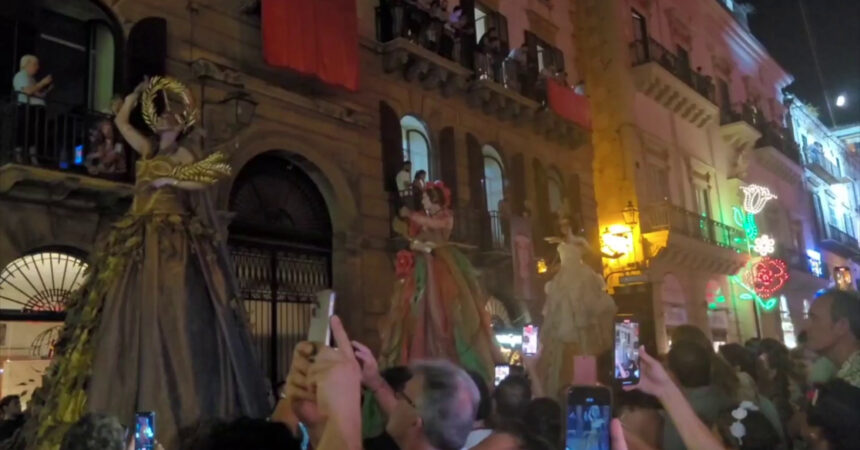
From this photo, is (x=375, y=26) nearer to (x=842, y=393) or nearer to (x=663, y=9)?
(x=842, y=393)

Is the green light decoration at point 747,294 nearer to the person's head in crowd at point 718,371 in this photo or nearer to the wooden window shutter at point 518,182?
the wooden window shutter at point 518,182

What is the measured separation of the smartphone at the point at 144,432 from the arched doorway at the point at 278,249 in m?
6.95

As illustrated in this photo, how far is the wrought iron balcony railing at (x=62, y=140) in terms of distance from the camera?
8000mm

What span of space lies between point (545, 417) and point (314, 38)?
8.51 meters

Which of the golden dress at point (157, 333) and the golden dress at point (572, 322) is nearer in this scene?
the golden dress at point (157, 333)

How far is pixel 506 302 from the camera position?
15.0 metres

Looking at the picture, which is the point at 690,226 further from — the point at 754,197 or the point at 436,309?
the point at 436,309

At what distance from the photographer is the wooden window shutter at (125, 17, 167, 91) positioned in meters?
9.17

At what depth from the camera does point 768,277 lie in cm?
2241

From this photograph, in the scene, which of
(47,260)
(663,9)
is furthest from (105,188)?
(663,9)

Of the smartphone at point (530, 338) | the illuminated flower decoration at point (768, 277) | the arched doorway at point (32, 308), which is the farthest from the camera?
the illuminated flower decoration at point (768, 277)

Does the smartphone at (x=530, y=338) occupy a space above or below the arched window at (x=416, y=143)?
below

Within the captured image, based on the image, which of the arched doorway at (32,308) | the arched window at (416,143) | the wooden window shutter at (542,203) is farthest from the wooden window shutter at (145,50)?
the wooden window shutter at (542,203)

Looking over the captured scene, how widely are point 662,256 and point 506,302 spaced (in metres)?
6.37
